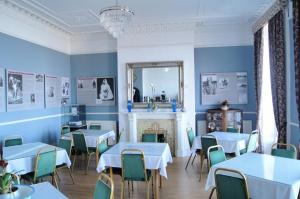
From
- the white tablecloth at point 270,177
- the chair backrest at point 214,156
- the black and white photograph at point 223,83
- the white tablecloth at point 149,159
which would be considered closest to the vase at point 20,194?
the white tablecloth at point 149,159

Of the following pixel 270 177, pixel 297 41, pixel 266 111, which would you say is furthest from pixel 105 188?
pixel 266 111

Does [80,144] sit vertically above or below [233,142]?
below

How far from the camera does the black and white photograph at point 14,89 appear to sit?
5.21 meters

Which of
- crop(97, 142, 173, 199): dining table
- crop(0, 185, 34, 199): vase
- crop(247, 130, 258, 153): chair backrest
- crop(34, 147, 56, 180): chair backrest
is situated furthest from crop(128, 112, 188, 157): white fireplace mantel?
crop(0, 185, 34, 199): vase

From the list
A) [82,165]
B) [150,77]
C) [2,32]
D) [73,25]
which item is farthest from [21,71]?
[150,77]

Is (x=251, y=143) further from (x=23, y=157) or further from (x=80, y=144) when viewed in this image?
(x=23, y=157)

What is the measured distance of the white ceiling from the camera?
517cm

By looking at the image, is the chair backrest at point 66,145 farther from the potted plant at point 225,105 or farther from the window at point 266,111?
the window at point 266,111

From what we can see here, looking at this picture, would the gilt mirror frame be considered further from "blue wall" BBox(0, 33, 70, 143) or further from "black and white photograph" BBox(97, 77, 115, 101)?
"blue wall" BBox(0, 33, 70, 143)

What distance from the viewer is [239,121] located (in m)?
6.66

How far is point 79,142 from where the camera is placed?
531 cm

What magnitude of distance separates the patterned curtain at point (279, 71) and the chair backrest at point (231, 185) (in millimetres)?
2645

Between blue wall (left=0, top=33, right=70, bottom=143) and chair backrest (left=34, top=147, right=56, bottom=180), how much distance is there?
1786mm

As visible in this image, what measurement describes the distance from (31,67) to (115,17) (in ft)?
10.1
